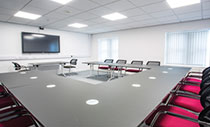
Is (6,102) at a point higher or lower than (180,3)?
lower

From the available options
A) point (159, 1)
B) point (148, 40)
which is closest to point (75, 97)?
point (159, 1)

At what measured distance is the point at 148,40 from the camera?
5730 millimetres

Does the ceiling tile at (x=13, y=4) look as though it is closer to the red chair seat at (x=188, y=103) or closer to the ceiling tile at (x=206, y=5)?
the red chair seat at (x=188, y=103)

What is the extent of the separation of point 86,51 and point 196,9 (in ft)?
20.8

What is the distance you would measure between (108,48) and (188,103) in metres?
6.51

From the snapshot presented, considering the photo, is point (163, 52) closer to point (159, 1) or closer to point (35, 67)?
point (159, 1)

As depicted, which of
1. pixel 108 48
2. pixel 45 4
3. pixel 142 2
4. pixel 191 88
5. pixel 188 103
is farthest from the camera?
pixel 108 48

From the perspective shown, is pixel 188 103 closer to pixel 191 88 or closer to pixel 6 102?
pixel 191 88

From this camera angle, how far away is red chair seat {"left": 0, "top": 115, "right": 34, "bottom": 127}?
3.78 ft

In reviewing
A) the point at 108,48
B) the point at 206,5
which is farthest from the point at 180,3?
the point at 108,48

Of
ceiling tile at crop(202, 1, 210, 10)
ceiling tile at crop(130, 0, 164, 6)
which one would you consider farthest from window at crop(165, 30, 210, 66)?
ceiling tile at crop(130, 0, 164, 6)

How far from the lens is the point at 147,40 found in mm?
5762

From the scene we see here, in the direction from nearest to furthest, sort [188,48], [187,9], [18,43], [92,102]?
[92,102] → [187,9] → [188,48] → [18,43]

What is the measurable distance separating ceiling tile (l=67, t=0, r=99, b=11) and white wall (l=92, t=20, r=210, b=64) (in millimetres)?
3497
